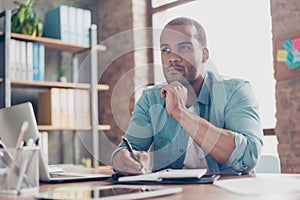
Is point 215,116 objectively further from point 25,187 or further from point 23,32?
point 23,32

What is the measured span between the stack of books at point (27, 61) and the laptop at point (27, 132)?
1841 mm

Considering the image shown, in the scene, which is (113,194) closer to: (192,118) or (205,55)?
(192,118)

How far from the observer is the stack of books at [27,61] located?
3.18 m

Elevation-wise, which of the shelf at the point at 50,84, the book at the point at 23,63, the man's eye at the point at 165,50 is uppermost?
the book at the point at 23,63

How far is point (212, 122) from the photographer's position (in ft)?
5.43

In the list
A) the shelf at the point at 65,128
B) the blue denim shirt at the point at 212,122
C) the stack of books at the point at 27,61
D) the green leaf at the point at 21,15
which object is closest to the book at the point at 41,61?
the stack of books at the point at 27,61

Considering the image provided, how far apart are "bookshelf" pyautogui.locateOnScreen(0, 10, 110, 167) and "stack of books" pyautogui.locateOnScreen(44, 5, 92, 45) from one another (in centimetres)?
5

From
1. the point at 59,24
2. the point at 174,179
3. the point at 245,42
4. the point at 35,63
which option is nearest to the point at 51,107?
the point at 35,63

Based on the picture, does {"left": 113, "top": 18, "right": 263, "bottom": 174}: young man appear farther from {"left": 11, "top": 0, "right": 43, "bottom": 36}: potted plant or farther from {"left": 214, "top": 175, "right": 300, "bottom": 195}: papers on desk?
{"left": 11, "top": 0, "right": 43, "bottom": 36}: potted plant

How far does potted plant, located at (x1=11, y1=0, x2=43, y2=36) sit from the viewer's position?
10.8 feet

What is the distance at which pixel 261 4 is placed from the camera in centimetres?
306

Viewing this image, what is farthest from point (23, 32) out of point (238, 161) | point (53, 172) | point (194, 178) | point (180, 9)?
point (194, 178)

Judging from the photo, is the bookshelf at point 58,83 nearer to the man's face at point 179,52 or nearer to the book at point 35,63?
the book at point 35,63

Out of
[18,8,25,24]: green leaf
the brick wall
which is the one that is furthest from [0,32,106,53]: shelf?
the brick wall
